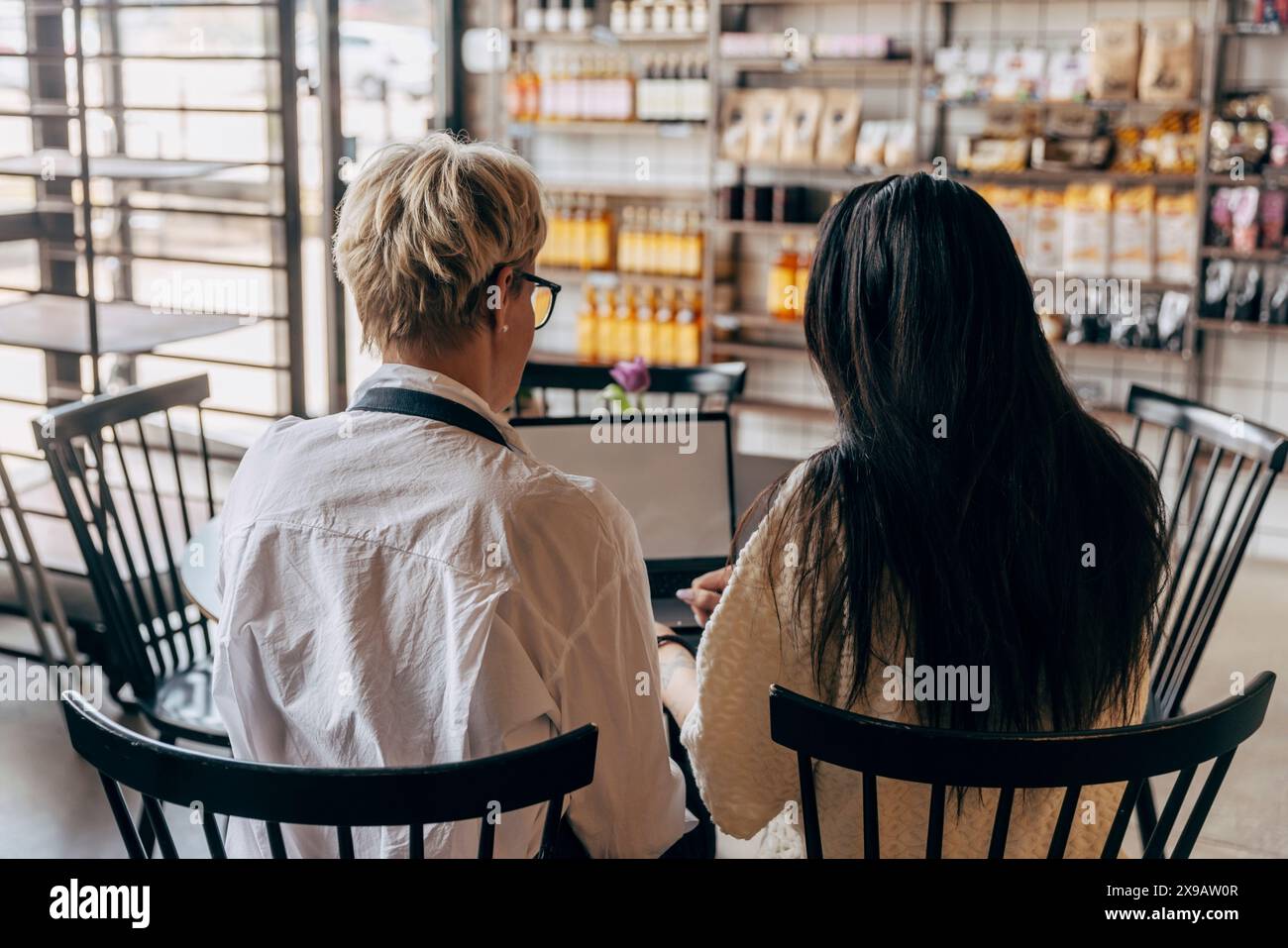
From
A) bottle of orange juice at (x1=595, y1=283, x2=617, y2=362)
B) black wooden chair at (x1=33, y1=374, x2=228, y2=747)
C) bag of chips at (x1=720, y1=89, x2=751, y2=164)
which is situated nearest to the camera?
black wooden chair at (x1=33, y1=374, x2=228, y2=747)

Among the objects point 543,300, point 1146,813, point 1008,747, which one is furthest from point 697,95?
point 1008,747

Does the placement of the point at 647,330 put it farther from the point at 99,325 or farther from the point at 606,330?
the point at 99,325

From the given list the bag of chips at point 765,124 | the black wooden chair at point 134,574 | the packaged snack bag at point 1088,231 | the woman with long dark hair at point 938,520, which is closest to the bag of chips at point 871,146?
the bag of chips at point 765,124

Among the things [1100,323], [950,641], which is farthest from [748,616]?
[1100,323]

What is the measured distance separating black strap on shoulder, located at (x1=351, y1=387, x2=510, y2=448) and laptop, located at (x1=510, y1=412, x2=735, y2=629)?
86 centimetres

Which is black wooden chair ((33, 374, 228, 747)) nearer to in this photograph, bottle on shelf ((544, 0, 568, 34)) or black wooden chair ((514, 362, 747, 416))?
black wooden chair ((514, 362, 747, 416))

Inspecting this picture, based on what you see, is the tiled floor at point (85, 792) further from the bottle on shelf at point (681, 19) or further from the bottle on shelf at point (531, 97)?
the bottle on shelf at point (681, 19)

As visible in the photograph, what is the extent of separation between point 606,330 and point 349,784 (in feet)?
14.1

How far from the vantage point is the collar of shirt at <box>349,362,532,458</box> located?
1.33 metres

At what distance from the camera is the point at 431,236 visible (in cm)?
134

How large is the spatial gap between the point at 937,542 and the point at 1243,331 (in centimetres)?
376

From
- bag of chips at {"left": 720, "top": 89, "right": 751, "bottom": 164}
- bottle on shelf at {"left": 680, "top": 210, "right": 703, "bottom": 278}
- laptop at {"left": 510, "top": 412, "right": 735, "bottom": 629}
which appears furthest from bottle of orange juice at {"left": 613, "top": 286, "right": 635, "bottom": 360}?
laptop at {"left": 510, "top": 412, "right": 735, "bottom": 629}

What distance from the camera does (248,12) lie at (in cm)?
458

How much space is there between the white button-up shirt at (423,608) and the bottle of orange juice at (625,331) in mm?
3892
